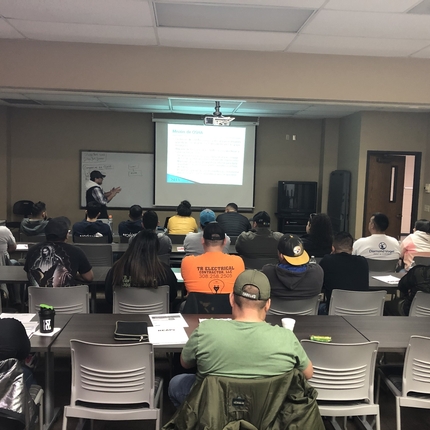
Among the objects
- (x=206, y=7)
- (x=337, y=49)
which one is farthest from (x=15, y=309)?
(x=337, y=49)

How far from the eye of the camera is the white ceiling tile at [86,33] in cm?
378

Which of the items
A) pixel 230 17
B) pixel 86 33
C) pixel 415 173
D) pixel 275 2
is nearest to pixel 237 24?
pixel 230 17

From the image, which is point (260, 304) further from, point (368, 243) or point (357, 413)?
point (368, 243)

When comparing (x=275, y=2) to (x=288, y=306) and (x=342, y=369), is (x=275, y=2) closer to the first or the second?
(x=288, y=306)

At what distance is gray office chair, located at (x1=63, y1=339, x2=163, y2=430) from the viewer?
81.6 inches

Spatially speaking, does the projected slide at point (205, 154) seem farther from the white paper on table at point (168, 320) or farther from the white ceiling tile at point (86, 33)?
the white paper on table at point (168, 320)

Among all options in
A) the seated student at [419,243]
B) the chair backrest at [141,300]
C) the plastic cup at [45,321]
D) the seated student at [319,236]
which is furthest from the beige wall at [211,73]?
the plastic cup at [45,321]

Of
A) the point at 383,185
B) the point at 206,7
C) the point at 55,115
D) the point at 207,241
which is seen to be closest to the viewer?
the point at 207,241

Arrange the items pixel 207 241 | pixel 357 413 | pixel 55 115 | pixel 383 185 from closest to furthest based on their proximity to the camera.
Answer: pixel 357 413 < pixel 207 241 < pixel 383 185 < pixel 55 115

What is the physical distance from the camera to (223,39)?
13.2ft

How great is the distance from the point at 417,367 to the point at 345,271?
1299mm

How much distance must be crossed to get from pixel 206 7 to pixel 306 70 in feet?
4.85

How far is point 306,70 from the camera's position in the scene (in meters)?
4.40

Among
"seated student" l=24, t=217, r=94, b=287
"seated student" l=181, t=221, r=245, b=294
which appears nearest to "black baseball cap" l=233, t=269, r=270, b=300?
"seated student" l=181, t=221, r=245, b=294
